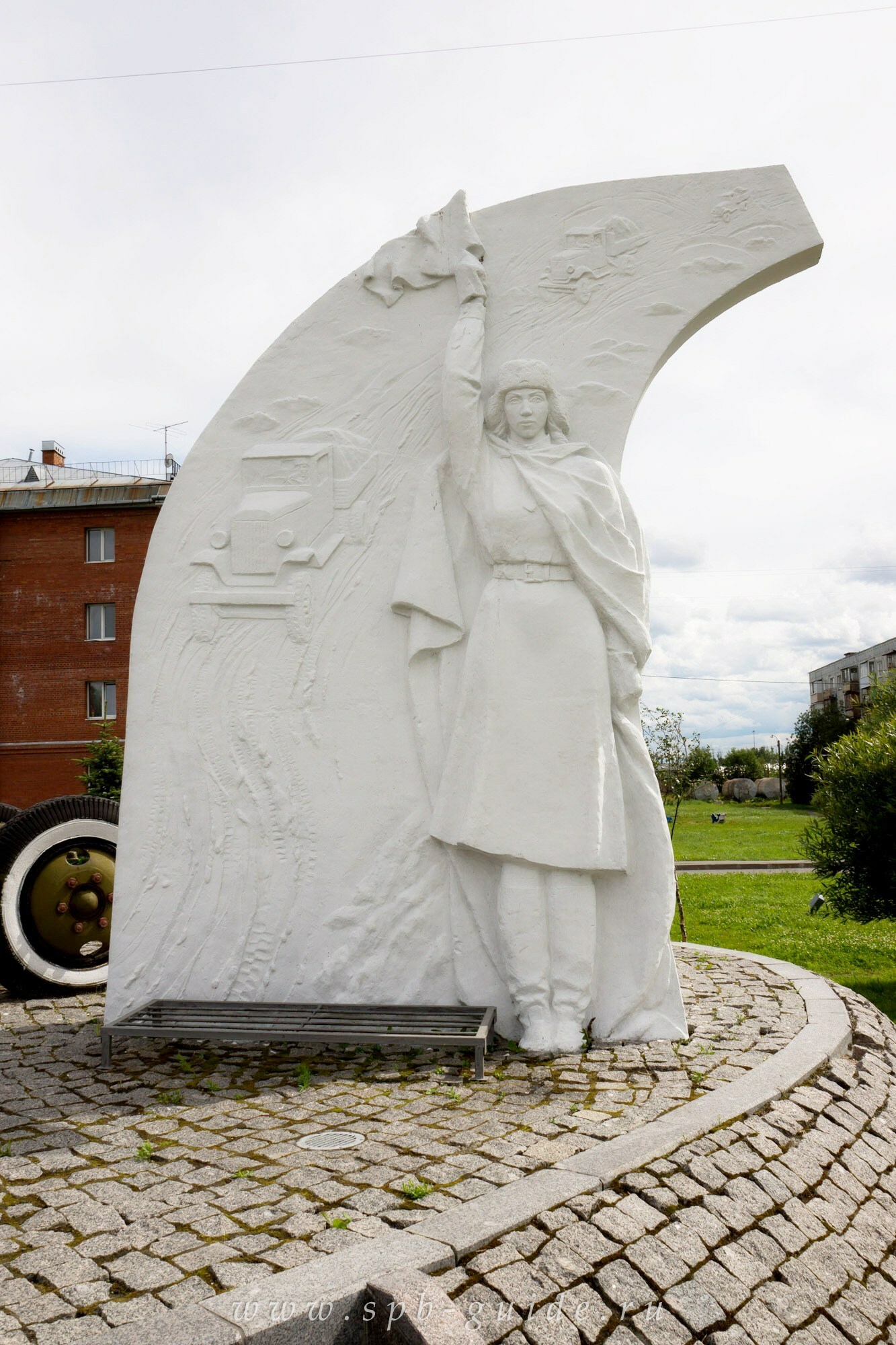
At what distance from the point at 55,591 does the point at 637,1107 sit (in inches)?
922

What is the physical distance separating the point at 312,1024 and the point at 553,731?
172 cm

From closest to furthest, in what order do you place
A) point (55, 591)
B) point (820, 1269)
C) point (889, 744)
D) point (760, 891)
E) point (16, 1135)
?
point (820, 1269) → point (16, 1135) → point (889, 744) → point (760, 891) → point (55, 591)

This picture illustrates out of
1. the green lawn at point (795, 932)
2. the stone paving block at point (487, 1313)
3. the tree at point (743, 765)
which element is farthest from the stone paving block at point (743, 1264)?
the tree at point (743, 765)

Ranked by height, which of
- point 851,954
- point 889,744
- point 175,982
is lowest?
point 851,954

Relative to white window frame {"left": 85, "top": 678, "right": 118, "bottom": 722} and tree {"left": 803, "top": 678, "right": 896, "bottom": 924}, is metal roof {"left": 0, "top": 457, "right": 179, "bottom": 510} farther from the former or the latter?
tree {"left": 803, "top": 678, "right": 896, "bottom": 924}

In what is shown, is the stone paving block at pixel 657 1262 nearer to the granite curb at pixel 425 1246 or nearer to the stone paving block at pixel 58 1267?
the granite curb at pixel 425 1246

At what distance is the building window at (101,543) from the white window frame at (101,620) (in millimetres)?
1097

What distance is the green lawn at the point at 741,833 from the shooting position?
63.5 ft

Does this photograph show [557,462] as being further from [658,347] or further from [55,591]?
[55,591]

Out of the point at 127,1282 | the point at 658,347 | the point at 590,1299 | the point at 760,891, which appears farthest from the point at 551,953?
the point at 760,891

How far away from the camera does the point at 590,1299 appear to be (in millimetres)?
2533

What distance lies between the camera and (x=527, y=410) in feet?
16.6

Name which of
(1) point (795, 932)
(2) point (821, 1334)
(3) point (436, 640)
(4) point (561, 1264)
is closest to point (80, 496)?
(1) point (795, 932)

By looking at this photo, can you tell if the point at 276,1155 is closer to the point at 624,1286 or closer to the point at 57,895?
the point at 624,1286
